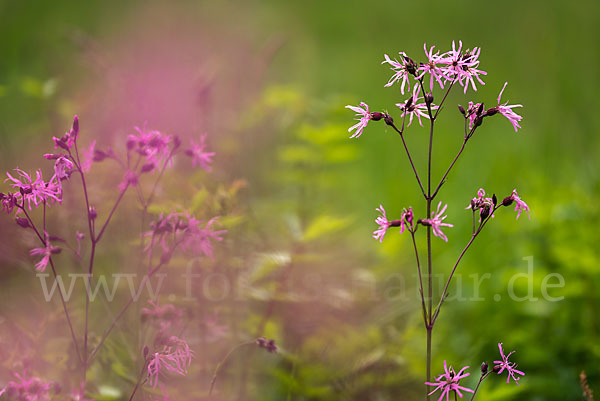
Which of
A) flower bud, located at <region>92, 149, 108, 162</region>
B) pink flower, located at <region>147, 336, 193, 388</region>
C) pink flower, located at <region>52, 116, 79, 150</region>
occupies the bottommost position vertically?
pink flower, located at <region>147, 336, 193, 388</region>

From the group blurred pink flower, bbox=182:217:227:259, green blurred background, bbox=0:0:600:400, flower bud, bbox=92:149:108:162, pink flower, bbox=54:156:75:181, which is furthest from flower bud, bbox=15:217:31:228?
green blurred background, bbox=0:0:600:400

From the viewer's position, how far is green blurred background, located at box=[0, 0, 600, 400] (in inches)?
108

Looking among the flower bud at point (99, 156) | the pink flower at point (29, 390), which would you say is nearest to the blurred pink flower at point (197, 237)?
the flower bud at point (99, 156)

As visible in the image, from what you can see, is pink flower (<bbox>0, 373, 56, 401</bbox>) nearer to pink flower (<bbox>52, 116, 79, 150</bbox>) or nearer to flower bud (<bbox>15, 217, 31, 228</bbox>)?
flower bud (<bbox>15, 217, 31, 228</bbox>)

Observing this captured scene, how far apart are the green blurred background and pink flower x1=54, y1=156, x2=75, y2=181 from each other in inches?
33.2

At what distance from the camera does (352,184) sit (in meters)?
5.28

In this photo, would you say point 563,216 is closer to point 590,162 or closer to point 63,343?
point 590,162

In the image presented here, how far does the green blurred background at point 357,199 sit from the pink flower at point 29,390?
879 millimetres

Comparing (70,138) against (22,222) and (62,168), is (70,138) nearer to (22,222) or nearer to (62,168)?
(62,168)

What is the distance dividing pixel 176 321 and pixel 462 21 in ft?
28.2

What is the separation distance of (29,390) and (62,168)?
68cm

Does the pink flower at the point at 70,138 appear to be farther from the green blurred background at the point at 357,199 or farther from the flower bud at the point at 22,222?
the green blurred background at the point at 357,199

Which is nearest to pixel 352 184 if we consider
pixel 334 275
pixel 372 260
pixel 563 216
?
pixel 372 260

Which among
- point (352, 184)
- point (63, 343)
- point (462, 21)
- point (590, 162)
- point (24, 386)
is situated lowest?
point (24, 386)
